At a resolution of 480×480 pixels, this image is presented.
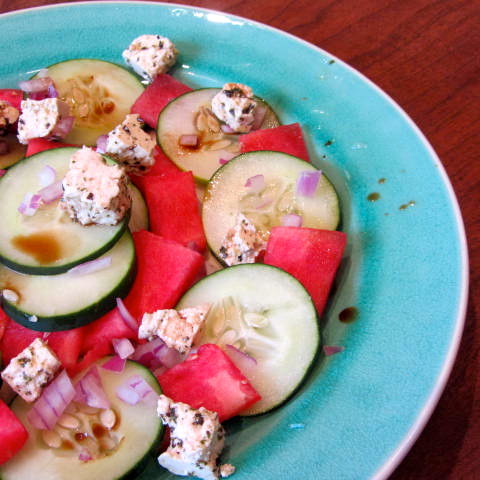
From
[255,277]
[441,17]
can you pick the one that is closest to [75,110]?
[255,277]

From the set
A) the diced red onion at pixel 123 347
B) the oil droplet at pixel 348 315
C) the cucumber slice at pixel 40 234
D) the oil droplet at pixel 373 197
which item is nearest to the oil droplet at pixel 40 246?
the cucumber slice at pixel 40 234

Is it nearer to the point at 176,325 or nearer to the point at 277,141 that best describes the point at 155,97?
the point at 277,141

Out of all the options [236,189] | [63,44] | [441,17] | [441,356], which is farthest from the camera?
[441,17]

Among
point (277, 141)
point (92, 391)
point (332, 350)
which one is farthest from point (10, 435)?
point (277, 141)

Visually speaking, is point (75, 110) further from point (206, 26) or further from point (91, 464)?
point (91, 464)

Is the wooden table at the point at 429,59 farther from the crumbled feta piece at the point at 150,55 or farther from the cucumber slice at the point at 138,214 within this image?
the cucumber slice at the point at 138,214

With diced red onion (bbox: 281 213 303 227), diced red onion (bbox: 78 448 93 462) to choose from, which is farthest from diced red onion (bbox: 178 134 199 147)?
diced red onion (bbox: 78 448 93 462)
